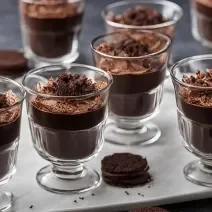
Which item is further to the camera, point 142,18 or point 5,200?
point 142,18

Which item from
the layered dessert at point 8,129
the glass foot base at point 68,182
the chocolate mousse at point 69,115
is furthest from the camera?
the glass foot base at point 68,182

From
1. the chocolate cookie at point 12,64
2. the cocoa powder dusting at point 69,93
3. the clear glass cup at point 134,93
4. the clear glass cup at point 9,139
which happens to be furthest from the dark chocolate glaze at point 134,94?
the chocolate cookie at point 12,64

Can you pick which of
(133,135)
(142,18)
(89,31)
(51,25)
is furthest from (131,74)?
(89,31)

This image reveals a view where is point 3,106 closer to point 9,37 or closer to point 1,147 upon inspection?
point 1,147

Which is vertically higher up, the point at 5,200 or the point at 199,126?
the point at 199,126

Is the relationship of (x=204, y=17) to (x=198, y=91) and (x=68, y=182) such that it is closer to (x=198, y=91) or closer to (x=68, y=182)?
(x=198, y=91)

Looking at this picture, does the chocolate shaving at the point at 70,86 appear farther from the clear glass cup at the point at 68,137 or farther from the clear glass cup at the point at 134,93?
the clear glass cup at the point at 134,93

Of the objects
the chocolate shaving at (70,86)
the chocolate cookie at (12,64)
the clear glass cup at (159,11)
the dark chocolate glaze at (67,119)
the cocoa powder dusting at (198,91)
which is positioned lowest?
the chocolate cookie at (12,64)
